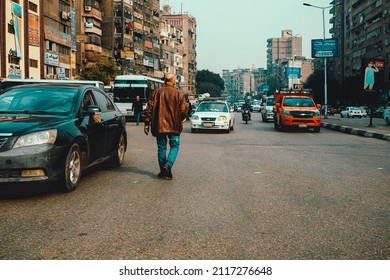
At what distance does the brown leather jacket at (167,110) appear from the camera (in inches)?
318

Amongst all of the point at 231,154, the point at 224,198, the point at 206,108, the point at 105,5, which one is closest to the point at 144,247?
the point at 224,198

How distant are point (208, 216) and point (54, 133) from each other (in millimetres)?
2459

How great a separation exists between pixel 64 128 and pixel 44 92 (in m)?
1.34

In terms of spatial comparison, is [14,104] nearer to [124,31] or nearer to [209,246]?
[209,246]

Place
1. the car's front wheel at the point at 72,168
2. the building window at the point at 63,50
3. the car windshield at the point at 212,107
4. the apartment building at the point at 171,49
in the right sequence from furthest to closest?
the apartment building at the point at 171,49
the building window at the point at 63,50
the car windshield at the point at 212,107
the car's front wheel at the point at 72,168

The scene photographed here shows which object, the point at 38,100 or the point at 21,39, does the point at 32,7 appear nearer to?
the point at 21,39

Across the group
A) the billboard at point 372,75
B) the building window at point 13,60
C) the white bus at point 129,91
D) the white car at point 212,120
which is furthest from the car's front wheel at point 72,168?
the building window at point 13,60

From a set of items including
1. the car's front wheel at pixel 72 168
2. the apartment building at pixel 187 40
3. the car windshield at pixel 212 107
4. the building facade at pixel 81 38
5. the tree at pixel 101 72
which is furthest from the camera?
the apartment building at pixel 187 40

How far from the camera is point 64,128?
6777 mm

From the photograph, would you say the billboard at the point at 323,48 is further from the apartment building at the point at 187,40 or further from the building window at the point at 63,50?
the apartment building at the point at 187,40

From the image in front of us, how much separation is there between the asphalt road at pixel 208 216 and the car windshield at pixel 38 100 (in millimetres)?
1277

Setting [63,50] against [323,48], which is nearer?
[323,48]

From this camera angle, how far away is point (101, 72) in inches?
2500

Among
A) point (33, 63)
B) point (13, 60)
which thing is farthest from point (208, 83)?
point (13, 60)
